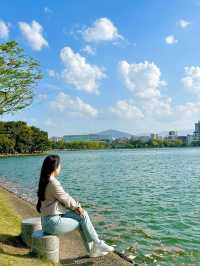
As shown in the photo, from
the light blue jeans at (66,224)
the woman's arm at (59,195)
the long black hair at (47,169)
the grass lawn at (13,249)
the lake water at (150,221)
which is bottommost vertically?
the lake water at (150,221)

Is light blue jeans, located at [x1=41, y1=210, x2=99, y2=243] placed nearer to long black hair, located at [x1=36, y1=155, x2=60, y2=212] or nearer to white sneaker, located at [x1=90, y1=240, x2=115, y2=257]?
white sneaker, located at [x1=90, y1=240, x2=115, y2=257]

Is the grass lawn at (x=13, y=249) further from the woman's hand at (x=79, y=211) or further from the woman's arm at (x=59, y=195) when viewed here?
the woman's arm at (x=59, y=195)

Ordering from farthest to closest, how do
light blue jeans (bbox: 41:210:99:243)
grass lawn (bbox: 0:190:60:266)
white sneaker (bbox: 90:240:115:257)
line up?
1. white sneaker (bbox: 90:240:115:257)
2. light blue jeans (bbox: 41:210:99:243)
3. grass lawn (bbox: 0:190:60:266)

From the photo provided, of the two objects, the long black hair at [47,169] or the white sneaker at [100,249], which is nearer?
the long black hair at [47,169]

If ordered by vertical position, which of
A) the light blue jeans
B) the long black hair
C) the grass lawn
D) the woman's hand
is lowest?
the grass lawn

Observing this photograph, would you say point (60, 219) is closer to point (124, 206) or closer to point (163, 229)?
point (163, 229)

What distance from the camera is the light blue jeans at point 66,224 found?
8109mm

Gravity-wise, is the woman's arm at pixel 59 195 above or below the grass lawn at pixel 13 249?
above

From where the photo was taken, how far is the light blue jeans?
26.6 feet

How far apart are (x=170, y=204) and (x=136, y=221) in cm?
511

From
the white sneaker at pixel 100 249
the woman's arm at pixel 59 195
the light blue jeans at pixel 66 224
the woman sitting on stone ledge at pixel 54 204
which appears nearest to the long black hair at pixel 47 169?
the woman sitting on stone ledge at pixel 54 204

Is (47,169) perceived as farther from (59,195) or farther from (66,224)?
(66,224)

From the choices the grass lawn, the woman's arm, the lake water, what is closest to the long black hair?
the woman's arm

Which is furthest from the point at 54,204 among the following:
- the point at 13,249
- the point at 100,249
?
the point at 13,249
